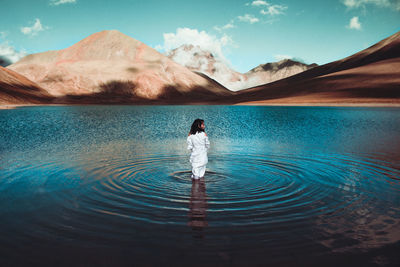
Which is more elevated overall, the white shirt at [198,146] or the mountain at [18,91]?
the mountain at [18,91]

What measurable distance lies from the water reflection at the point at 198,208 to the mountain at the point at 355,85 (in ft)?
347

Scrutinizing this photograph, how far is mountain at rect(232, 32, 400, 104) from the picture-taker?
11175 cm

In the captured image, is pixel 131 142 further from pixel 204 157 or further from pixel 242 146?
pixel 204 157

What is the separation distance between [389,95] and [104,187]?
11724 cm

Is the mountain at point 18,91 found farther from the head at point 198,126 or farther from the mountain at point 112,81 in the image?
the head at point 198,126

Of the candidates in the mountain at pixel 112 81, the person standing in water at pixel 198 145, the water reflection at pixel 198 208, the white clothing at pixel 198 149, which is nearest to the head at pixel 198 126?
the person standing in water at pixel 198 145

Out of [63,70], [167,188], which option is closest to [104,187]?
[167,188]

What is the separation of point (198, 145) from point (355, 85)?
13184 centimetres

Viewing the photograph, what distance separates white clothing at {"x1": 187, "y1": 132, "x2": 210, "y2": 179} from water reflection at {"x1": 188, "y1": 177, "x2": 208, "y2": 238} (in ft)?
1.24

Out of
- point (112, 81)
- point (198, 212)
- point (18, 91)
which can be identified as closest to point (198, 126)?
point (198, 212)

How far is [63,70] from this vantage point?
173000mm

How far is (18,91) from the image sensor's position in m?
119

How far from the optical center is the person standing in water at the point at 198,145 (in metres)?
10.3

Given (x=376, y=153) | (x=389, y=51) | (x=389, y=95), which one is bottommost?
(x=376, y=153)
